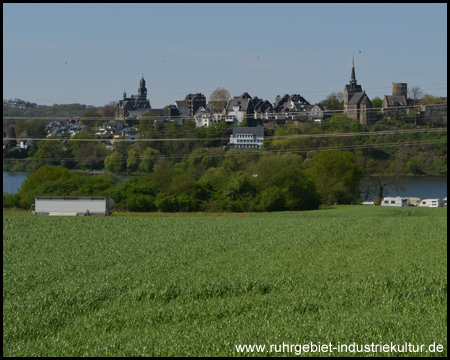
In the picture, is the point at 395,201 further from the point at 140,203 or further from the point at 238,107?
the point at 238,107

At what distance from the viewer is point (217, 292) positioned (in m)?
12.2

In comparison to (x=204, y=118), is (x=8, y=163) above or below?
below

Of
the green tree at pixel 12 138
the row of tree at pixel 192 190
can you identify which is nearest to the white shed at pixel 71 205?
the row of tree at pixel 192 190

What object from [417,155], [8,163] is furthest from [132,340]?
[8,163]

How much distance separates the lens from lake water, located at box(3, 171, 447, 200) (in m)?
67.4

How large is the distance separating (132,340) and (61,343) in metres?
1.25

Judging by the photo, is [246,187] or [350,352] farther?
[246,187]

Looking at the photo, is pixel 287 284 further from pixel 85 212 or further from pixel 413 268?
pixel 85 212

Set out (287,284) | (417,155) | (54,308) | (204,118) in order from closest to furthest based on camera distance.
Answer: (54,308) < (287,284) < (417,155) < (204,118)

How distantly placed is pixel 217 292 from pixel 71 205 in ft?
92.9

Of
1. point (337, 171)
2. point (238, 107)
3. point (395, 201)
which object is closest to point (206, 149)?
point (337, 171)

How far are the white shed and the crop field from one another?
14789 millimetres

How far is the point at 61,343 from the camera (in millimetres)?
8570

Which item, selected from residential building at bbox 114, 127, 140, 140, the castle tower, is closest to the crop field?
residential building at bbox 114, 127, 140, 140
